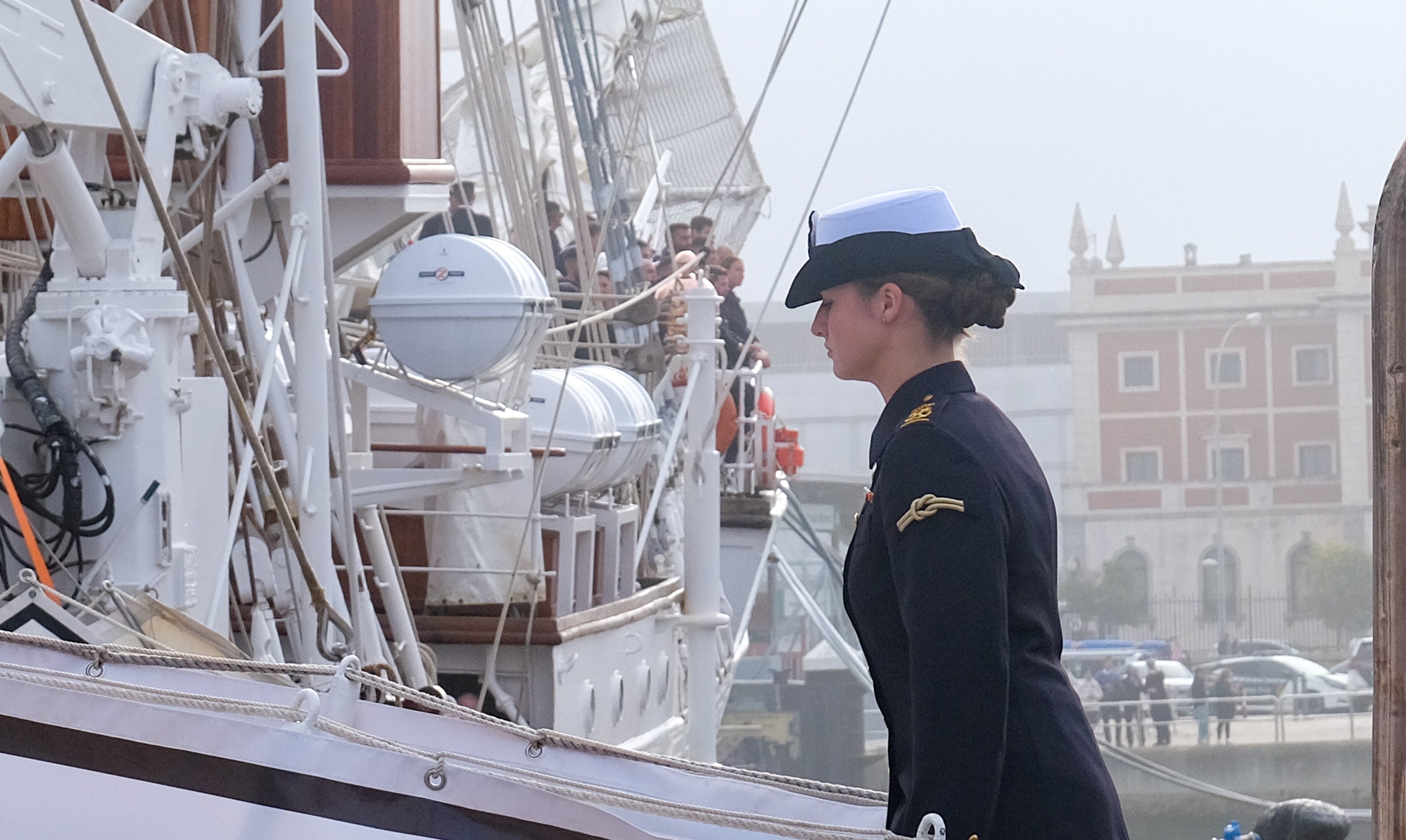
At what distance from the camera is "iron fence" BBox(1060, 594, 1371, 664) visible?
1854 inches

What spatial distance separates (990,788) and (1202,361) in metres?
53.4

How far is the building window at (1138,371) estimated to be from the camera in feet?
170

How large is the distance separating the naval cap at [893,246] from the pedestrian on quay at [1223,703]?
38.8 m

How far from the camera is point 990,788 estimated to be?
1.60 meters

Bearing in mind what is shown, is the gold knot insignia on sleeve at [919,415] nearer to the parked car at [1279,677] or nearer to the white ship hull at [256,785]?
the white ship hull at [256,785]

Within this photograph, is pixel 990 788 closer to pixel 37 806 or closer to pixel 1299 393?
pixel 37 806

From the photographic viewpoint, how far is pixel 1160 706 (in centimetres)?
3838

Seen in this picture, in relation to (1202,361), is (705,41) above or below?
above

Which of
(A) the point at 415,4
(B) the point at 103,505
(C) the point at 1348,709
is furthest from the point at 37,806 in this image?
(C) the point at 1348,709

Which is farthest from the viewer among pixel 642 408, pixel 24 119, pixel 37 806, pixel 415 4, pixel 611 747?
pixel 642 408

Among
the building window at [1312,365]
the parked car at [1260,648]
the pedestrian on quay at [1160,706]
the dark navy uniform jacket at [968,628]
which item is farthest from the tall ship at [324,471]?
the building window at [1312,365]

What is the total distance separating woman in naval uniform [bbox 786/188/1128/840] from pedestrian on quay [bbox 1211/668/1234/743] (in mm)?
38758

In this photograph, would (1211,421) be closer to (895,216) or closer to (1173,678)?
(1173,678)

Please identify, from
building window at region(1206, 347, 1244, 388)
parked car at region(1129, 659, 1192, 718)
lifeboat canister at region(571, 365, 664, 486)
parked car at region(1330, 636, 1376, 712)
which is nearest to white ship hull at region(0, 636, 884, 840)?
lifeboat canister at region(571, 365, 664, 486)
